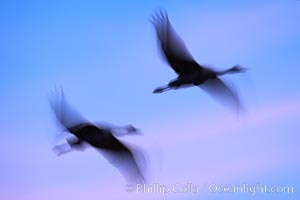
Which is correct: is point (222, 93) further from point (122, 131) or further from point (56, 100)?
point (56, 100)

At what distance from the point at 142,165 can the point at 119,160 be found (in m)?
0.08

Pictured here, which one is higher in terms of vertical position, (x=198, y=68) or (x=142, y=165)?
(x=198, y=68)

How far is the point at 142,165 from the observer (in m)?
2.02

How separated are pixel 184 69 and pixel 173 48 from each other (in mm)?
78

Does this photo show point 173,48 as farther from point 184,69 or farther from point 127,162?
point 127,162

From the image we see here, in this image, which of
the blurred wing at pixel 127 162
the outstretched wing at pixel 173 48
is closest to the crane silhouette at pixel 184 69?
the outstretched wing at pixel 173 48

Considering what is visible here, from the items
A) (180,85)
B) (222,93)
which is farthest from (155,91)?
(222,93)

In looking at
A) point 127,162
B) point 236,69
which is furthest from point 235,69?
point 127,162

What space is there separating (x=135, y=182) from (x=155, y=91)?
0.30 m

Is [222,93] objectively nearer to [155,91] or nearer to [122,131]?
[155,91]

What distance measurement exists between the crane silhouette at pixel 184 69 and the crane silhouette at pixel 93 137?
0.66 ft

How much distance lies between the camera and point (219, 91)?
6.78 feet

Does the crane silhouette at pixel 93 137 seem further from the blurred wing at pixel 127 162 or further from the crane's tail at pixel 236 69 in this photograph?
the crane's tail at pixel 236 69

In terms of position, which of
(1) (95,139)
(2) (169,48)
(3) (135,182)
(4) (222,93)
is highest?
(2) (169,48)
